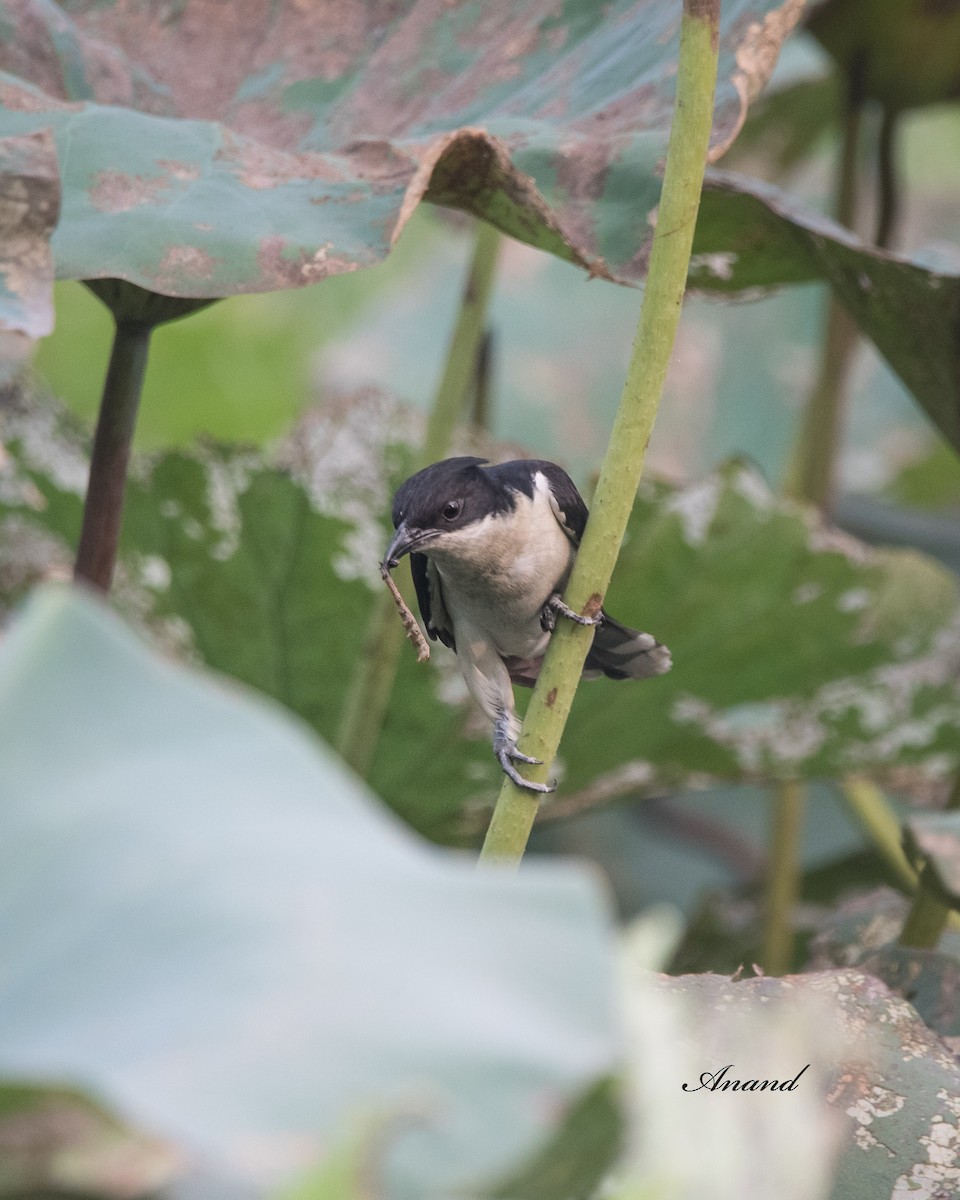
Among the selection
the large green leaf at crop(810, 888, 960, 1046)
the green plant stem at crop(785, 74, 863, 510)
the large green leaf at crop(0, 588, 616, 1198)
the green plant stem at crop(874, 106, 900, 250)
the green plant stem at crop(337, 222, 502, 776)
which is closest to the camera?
the large green leaf at crop(0, 588, 616, 1198)

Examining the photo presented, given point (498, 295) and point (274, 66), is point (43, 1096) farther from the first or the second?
point (498, 295)

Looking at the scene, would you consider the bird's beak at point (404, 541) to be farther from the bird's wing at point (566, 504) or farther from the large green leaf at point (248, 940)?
the large green leaf at point (248, 940)

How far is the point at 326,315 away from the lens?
4.27 meters

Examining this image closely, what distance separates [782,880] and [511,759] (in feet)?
3.20

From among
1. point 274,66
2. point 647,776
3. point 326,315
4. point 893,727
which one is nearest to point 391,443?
point 274,66

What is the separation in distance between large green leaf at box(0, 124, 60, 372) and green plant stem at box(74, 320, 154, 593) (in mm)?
297

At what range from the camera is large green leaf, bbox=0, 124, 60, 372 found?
2.52 feet

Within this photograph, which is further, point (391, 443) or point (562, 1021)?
point (391, 443)

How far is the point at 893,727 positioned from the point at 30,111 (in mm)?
1277

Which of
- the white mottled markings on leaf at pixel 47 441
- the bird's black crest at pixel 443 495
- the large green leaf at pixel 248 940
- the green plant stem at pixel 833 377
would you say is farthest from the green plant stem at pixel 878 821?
the large green leaf at pixel 248 940

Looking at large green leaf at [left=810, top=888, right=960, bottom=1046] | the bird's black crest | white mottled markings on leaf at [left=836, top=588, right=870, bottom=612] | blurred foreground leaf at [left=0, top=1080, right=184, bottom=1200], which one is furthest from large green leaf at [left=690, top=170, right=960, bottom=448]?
blurred foreground leaf at [left=0, top=1080, right=184, bottom=1200]

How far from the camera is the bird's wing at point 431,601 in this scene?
1306 millimetres

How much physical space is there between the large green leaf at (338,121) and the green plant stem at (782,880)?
3.01 ft

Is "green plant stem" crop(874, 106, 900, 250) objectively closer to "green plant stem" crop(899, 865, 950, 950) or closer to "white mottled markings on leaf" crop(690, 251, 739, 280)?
"white mottled markings on leaf" crop(690, 251, 739, 280)
